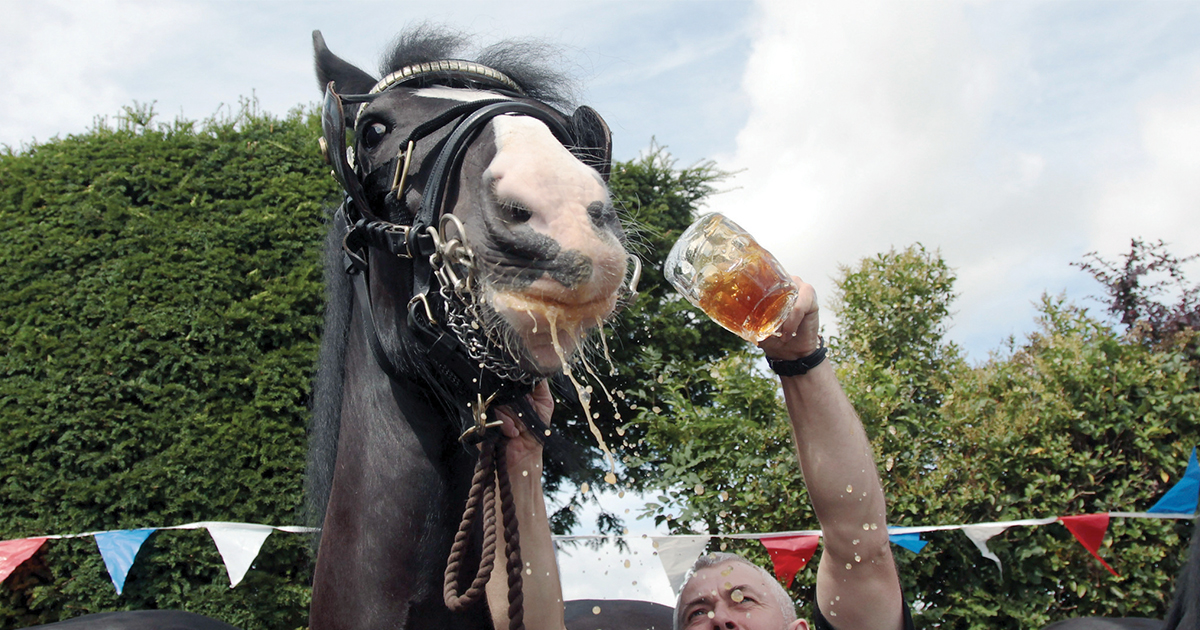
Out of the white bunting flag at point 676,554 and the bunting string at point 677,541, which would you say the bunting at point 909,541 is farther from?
the white bunting flag at point 676,554

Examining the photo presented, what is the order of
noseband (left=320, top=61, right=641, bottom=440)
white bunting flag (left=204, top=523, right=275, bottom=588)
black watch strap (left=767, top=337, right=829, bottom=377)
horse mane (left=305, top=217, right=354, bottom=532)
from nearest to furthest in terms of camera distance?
noseband (left=320, top=61, right=641, bottom=440) → black watch strap (left=767, top=337, right=829, bottom=377) → horse mane (left=305, top=217, right=354, bottom=532) → white bunting flag (left=204, top=523, right=275, bottom=588)

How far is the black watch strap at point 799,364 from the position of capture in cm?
172

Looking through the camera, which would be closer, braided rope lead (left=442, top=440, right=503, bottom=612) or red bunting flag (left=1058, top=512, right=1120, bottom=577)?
braided rope lead (left=442, top=440, right=503, bottom=612)

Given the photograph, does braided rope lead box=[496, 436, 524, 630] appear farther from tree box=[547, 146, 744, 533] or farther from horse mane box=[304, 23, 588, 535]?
tree box=[547, 146, 744, 533]

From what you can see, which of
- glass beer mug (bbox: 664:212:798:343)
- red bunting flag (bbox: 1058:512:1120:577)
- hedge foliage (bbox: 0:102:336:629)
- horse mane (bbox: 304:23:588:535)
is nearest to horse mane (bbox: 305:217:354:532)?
horse mane (bbox: 304:23:588:535)

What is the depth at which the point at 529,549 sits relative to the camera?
1589 mm

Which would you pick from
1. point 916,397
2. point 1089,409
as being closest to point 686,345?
point 916,397

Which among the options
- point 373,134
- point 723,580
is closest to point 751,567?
point 723,580

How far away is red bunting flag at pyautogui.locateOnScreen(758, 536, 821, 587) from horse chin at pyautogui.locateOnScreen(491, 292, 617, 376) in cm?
346

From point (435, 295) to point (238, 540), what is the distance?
11.8 ft

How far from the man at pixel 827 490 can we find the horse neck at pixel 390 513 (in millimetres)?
138

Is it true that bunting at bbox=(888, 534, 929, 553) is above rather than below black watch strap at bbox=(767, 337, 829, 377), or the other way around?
below

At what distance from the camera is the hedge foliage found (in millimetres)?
4754

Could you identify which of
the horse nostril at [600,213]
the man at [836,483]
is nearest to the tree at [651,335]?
the man at [836,483]
